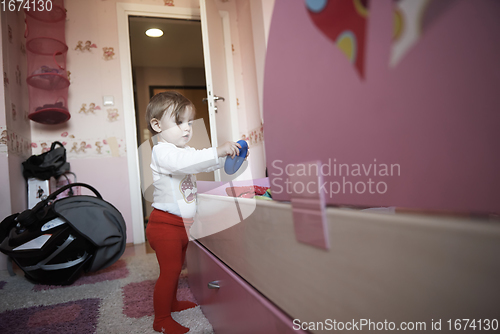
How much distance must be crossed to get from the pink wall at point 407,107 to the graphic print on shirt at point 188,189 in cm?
68

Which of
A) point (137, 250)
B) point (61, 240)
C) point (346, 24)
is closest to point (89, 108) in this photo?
point (137, 250)

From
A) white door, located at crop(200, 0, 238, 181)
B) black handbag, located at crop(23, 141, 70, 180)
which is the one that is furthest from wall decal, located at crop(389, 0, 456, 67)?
black handbag, located at crop(23, 141, 70, 180)

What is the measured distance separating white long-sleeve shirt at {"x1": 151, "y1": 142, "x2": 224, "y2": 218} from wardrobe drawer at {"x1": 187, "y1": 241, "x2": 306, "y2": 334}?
140mm

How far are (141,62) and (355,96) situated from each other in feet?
14.3

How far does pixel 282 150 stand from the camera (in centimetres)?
42

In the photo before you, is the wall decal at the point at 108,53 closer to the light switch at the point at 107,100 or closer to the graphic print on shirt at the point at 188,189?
the light switch at the point at 107,100

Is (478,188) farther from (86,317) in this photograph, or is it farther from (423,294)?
(86,317)

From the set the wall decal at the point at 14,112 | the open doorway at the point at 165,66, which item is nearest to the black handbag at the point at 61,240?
the wall decal at the point at 14,112

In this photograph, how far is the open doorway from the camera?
3424 mm

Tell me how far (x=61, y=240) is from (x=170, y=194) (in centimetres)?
72

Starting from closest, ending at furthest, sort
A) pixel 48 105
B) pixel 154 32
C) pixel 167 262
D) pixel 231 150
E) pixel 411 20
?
pixel 411 20 < pixel 231 150 < pixel 167 262 < pixel 48 105 < pixel 154 32

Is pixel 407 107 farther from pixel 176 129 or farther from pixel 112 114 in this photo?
pixel 112 114

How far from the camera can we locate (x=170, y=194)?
0.99m

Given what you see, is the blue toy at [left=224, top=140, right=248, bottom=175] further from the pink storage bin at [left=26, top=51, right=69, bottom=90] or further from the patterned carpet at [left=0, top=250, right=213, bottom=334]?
the pink storage bin at [left=26, top=51, right=69, bottom=90]
